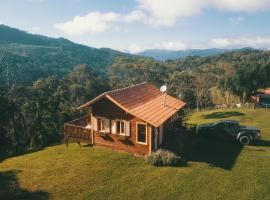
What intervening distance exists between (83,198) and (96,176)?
2751 mm

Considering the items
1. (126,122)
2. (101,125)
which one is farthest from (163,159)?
(101,125)

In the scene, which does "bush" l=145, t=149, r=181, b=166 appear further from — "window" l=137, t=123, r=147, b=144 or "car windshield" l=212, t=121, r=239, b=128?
"car windshield" l=212, t=121, r=239, b=128

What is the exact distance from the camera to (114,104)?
907 inches

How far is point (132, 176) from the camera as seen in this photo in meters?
18.5

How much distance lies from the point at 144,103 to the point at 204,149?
6.55 m

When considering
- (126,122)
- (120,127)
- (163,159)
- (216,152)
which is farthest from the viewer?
(216,152)

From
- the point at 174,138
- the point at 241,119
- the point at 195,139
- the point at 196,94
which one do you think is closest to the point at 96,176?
the point at 174,138

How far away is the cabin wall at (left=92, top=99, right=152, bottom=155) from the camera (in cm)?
2191

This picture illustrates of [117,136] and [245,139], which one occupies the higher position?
[117,136]

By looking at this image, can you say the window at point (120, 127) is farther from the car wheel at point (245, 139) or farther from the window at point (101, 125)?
the car wheel at point (245, 139)

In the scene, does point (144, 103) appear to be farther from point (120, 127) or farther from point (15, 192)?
point (15, 192)

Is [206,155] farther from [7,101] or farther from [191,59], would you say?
[191,59]

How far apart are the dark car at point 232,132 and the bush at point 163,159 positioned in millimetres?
7638

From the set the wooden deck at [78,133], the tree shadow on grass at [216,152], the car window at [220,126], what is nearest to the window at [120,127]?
the wooden deck at [78,133]
